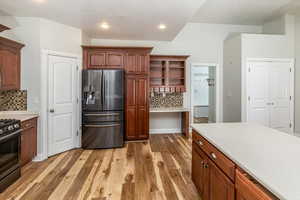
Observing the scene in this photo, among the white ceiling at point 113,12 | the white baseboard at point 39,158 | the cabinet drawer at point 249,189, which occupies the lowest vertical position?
the white baseboard at point 39,158

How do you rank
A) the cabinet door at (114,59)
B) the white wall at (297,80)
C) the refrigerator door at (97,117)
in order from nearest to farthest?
the refrigerator door at (97,117) → the cabinet door at (114,59) → the white wall at (297,80)

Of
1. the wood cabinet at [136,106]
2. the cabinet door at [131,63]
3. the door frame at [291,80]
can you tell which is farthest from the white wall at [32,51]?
the door frame at [291,80]

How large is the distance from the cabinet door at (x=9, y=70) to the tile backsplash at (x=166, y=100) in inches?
131

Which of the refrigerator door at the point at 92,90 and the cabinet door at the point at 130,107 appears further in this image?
the cabinet door at the point at 130,107

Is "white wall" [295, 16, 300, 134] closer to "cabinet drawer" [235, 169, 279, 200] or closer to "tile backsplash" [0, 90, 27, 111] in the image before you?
"cabinet drawer" [235, 169, 279, 200]

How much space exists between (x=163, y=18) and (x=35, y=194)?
142 inches

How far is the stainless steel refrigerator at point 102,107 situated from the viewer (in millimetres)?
4184

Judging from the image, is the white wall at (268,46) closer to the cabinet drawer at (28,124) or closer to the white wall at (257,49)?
the white wall at (257,49)

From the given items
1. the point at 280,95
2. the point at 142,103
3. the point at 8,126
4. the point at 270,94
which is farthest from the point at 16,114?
the point at 280,95

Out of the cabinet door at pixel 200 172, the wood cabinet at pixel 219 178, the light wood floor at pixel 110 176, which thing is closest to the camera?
the wood cabinet at pixel 219 178

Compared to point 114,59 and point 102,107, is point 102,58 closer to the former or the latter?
point 114,59

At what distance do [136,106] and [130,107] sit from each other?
154mm

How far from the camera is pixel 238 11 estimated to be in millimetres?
4676

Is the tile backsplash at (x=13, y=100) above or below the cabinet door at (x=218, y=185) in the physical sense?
above
